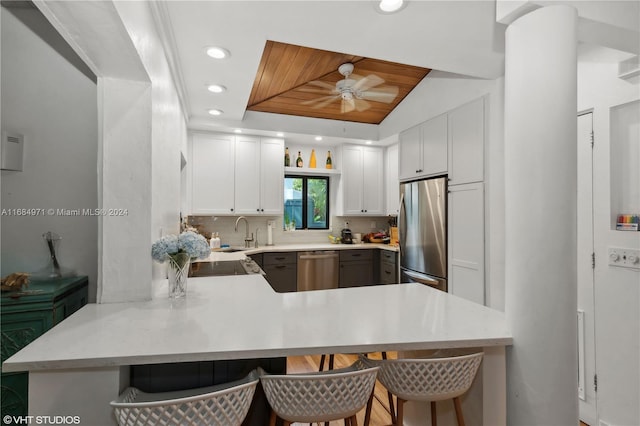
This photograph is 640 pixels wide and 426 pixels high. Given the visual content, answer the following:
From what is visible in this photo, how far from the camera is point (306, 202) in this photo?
498cm

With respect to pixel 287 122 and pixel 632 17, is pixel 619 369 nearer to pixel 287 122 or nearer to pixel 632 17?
pixel 632 17

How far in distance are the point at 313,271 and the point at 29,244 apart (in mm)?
3018

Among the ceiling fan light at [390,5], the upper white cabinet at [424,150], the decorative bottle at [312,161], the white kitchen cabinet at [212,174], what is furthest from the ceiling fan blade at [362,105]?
the ceiling fan light at [390,5]

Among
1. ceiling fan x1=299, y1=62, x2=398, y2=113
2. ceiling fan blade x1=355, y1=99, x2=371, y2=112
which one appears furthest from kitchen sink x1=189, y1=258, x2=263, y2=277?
ceiling fan blade x1=355, y1=99, x2=371, y2=112

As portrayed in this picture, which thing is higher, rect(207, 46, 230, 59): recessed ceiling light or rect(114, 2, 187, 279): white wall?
rect(207, 46, 230, 59): recessed ceiling light

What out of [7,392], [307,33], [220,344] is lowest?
[7,392]

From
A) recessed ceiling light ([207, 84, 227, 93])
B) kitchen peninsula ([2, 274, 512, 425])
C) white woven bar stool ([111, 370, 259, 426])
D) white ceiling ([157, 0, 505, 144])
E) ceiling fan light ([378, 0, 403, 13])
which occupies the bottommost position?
white woven bar stool ([111, 370, 259, 426])

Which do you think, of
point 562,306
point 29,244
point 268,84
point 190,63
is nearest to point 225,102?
point 268,84

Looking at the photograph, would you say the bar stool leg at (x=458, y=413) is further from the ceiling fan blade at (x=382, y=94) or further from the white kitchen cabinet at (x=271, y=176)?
the white kitchen cabinet at (x=271, y=176)

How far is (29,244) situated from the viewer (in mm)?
1717

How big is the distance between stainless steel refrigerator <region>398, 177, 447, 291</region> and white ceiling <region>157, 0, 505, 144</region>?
1.20 meters

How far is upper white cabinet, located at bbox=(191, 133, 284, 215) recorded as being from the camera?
409 cm

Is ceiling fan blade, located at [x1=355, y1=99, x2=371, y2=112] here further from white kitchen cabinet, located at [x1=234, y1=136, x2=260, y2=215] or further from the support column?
the support column

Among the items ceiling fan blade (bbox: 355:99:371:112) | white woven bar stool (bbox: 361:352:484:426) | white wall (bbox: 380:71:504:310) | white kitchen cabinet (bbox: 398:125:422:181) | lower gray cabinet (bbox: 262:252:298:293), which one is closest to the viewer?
white woven bar stool (bbox: 361:352:484:426)
